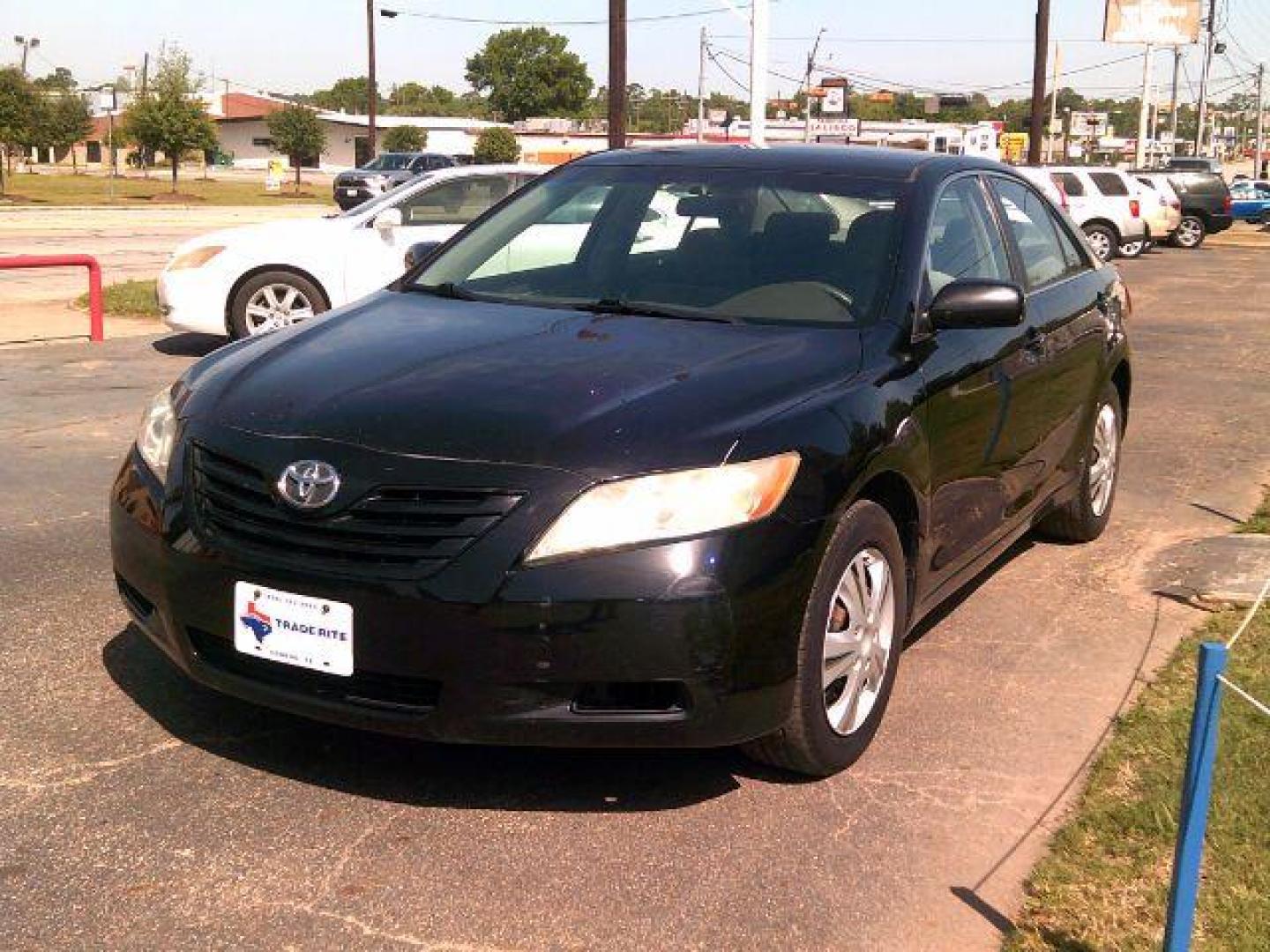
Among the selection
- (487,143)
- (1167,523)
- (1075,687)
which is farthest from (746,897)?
(487,143)

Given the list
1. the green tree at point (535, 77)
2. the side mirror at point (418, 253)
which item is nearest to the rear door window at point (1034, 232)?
the side mirror at point (418, 253)

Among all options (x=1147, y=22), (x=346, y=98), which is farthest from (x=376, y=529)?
(x=346, y=98)

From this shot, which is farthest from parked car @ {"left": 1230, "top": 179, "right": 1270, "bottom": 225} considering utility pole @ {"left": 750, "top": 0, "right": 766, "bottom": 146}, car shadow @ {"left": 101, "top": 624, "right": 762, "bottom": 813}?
car shadow @ {"left": 101, "top": 624, "right": 762, "bottom": 813}

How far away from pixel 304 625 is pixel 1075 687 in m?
2.54

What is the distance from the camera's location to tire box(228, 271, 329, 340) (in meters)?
11.2

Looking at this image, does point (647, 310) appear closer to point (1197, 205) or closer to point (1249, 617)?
point (1249, 617)

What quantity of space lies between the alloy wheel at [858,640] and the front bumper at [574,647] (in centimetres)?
29

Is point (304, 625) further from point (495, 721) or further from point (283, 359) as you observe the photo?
point (283, 359)

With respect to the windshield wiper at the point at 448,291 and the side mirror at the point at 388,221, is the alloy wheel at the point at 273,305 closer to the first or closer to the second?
the side mirror at the point at 388,221

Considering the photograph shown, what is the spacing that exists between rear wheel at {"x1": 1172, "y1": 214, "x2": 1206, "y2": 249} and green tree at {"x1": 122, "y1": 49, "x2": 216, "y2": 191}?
34219mm

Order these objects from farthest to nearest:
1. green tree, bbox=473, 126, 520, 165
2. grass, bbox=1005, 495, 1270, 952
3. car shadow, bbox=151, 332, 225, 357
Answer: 1. green tree, bbox=473, 126, 520, 165
2. car shadow, bbox=151, 332, 225, 357
3. grass, bbox=1005, 495, 1270, 952

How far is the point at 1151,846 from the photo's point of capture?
342 cm

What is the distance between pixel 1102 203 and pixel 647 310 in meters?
24.3

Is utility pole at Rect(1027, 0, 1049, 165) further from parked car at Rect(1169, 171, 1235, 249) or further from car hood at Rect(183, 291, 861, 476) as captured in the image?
car hood at Rect(183, 291, 861, 476)
